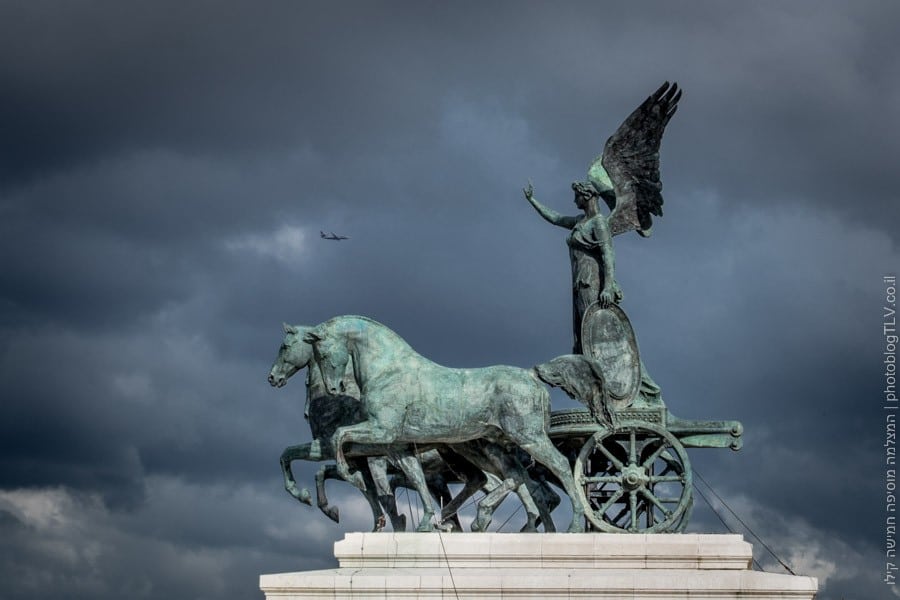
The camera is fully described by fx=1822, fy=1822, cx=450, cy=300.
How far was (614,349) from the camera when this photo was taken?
A: 93.9 ft

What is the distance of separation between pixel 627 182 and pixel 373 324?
204 inches

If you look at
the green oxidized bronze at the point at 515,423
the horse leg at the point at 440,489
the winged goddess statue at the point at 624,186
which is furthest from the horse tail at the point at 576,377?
the horse leg at the point at 440,489

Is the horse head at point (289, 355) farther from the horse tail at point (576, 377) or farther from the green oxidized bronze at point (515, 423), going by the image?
the horse tail at point (576, 377)

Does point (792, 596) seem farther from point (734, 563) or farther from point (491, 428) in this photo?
point (491, 428)

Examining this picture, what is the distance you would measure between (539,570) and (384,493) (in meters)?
3.15

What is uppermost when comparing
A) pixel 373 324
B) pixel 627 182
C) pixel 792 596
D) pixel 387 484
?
pixel 627 182

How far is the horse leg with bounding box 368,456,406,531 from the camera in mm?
28016

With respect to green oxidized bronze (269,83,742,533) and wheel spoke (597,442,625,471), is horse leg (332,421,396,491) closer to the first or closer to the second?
green oxidized bronze (269,83,742,533)

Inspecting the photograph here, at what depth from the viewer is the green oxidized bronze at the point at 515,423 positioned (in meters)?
27.1

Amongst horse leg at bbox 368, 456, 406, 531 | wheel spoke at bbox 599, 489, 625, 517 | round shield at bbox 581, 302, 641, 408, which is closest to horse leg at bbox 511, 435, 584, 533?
wheel spoke at bbox 599, 489, 625, 517

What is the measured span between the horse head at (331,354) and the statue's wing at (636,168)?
524 cm

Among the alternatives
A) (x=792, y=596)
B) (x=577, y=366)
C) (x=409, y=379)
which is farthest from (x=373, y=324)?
(x=792, y=596)

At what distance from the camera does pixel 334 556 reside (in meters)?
27.2

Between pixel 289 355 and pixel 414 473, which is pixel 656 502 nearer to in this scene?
pixel 414 473
